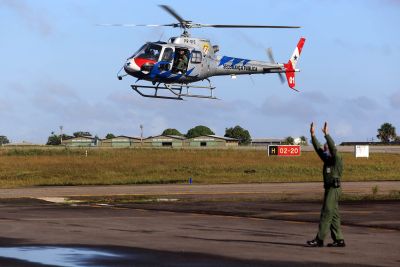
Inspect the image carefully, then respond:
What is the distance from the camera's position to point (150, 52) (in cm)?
4425

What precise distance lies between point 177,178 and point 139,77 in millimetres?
16701

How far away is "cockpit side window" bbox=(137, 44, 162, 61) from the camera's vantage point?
4409cm

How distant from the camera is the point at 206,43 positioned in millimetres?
47406

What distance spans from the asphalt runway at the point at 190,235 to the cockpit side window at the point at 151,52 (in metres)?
14.3

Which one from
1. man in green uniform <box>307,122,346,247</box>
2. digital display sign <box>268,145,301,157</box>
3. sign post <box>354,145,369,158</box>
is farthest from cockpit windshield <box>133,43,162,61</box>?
sign post <box>354,145,369,158</box>

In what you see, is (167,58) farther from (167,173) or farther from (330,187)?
(330,187)

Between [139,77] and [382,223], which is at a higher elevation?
[139,77]

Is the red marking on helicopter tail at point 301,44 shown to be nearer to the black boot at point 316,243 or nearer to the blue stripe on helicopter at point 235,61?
the blue stripe on helicopter at point 235,61

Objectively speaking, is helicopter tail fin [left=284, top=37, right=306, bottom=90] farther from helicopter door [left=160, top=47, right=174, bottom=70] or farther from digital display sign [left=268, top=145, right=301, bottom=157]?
A: digital display sign [left=268, top=145, right=301, bottom=157]

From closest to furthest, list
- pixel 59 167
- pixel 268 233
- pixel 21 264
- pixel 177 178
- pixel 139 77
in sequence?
1. pixel 21 264
2. pixel 268 233
3. pixel 139 77
4. pixel 177 178
5. pixel 59 167

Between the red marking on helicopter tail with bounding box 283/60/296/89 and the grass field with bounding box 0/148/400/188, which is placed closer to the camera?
the red marking on helicopter tail with bounding box 283/60/296/89

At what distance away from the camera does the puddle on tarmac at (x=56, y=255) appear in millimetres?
14344

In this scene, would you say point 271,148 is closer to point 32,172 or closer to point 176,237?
point 32,172

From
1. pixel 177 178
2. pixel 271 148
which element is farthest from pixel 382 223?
pixel 271 148
